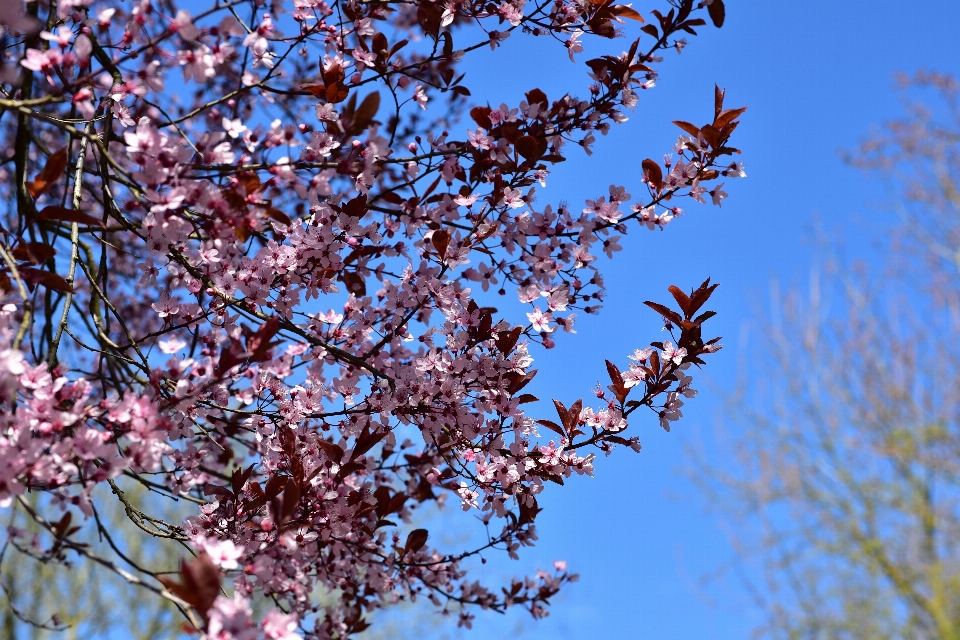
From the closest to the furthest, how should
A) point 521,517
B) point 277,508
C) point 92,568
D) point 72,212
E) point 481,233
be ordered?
point 72,212 → point 277,508 → point 481,233 → point 521,517 → point 92,568

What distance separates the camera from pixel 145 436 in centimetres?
166

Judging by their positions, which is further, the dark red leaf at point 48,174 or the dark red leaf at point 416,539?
the dark red leaf at point 416,539

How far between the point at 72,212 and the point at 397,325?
1.00m

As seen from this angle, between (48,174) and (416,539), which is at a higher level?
(48,174)

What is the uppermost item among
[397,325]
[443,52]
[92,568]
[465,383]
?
[92,568]

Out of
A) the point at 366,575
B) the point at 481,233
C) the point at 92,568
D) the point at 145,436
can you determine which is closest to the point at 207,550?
the point at 145,436

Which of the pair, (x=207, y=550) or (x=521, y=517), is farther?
(x=521, y=517)

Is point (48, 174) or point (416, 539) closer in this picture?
point (48, 174)

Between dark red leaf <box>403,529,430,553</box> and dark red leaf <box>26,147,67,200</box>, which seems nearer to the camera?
dark red leaf <box>26,147,67,200</box>

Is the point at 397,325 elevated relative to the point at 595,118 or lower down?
lower down

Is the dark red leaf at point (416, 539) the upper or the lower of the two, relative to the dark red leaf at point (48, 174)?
lower

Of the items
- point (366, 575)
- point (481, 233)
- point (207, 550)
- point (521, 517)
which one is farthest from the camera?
point (366, 575)

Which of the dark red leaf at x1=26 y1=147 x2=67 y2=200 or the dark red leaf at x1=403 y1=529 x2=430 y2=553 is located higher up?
the dark red leaf at x1=26 y1=147 x2=67 y2=200

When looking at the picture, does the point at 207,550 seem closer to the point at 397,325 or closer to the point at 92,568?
the point at 397,325
